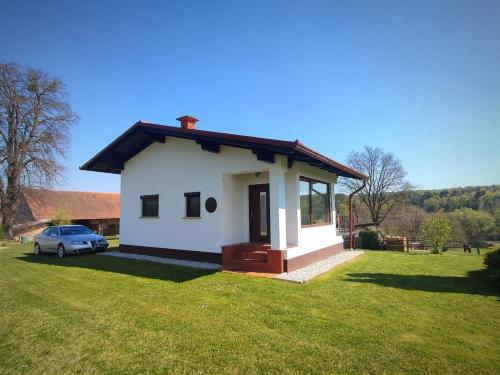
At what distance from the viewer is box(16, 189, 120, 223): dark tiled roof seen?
26.4m

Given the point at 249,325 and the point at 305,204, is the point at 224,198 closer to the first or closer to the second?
the point at 305,204

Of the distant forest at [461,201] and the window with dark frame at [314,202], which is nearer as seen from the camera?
the window with dark frame at [314,202]

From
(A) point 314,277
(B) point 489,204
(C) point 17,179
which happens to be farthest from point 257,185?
(B) point 489,204

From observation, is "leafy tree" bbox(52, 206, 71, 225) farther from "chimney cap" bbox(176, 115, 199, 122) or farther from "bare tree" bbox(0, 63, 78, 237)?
"chimney cap" bbox(176, 115, 199, 122)

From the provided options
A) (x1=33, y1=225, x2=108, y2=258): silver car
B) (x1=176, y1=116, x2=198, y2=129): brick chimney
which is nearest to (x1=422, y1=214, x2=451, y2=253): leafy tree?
(x1=176, y1=116, x2=198, y2=129): brick chimney

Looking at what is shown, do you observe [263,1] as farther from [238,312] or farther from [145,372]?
[145,372]

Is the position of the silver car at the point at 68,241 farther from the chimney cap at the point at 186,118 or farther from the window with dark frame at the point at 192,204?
the chimney cap at the point at 186,118

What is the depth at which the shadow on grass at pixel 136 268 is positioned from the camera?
25.6ft

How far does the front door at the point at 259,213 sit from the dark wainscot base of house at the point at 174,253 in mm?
1600

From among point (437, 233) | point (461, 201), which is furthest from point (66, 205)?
point (461, 201)

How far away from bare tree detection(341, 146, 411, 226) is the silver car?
101 ft

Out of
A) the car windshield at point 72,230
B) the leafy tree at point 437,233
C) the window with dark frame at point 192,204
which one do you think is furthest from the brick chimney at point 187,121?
the leafy tree at point 437,233

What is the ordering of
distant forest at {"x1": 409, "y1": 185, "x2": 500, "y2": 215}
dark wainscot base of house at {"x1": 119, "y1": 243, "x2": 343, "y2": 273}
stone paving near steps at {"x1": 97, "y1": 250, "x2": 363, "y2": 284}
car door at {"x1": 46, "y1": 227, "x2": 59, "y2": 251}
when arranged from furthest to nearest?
distant forest at {"x1": 409, "y1": 185, "x2": 500, "y2": 215} → car door at {"x1": 46, "y1": 227, "x2": 59, "y2": 251} → dark wainscot base of house at {"x1": 119, "y1": 243, "x2": 343, "y2": 273} → stone paving near steps at {"x1": 97, "y1": 250, "x2": 363, "y2": 284}

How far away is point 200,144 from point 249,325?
641 cm
